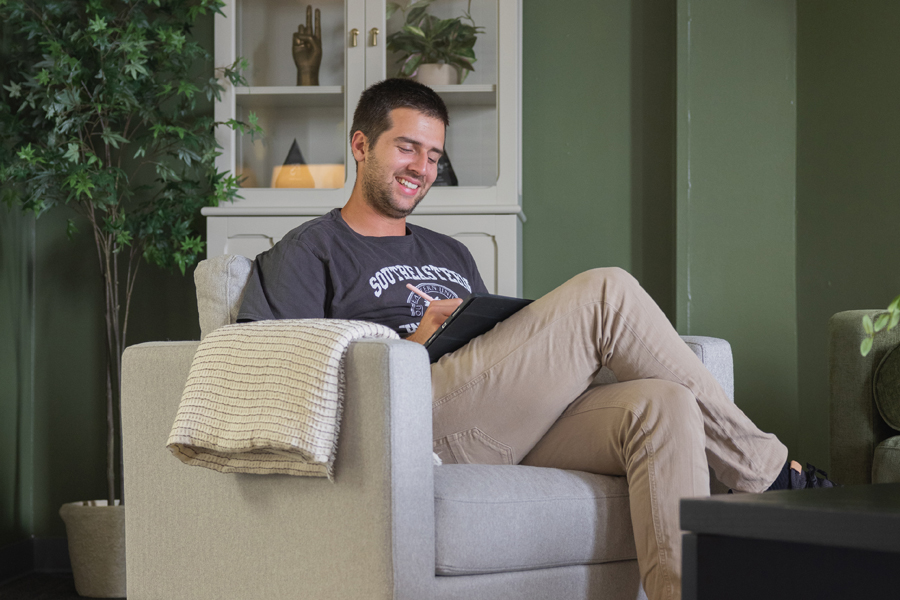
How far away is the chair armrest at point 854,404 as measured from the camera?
71.4 inches

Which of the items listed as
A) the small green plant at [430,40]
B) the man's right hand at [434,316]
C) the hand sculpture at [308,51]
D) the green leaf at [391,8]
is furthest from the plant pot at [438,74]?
the man's right hand at [434,316]

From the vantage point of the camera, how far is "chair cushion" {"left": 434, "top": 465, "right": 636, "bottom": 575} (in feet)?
3.76

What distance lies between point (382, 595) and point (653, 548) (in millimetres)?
377

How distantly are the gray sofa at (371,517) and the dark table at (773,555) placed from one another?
0.52m

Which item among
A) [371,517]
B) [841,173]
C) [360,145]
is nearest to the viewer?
[371,517]

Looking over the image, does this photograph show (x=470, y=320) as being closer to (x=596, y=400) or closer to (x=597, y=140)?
(x=596, y=400)

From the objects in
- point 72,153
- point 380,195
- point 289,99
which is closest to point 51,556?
point 72,153

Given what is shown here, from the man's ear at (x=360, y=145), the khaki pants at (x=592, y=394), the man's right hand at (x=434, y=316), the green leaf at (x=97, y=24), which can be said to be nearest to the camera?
the khaki pants at (x=592, y=394)

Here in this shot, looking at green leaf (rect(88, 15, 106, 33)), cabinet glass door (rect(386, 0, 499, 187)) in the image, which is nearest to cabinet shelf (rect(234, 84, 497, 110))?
cabinet glass door (rect(386, 0, 499, 187))

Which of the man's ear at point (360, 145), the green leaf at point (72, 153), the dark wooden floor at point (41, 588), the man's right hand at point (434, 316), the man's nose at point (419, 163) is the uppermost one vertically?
the green leaf at point (72, 153)

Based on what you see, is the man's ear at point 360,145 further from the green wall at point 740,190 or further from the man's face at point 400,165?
the green wall at point 740,190

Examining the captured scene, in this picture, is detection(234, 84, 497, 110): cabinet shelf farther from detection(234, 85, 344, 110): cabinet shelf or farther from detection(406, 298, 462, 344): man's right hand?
detection(406, 298, 462, 344): man's right hand

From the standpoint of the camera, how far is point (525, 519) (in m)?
1.20

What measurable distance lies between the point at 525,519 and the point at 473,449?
0.21 meters
